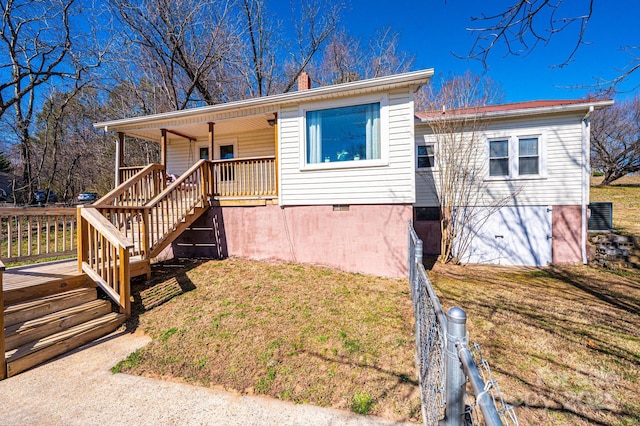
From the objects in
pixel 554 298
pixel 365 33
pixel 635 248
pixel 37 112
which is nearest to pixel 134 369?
pixel 554 298

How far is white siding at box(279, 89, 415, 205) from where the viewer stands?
5844 mm

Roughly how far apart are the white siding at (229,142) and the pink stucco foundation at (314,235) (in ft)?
10.0

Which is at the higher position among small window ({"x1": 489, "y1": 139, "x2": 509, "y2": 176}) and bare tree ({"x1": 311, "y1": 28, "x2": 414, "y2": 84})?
bare tree ({"x1": 311, "y1": 28, "x2": 414, "y2": 84})

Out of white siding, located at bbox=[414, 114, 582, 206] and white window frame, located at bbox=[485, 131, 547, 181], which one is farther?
white window frame, located at bbox=[485, 131, 547, 181]

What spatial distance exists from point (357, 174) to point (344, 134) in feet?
3.29

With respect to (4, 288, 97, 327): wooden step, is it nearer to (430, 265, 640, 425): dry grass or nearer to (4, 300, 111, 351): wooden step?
(4, 300, 111, 351): wooden step

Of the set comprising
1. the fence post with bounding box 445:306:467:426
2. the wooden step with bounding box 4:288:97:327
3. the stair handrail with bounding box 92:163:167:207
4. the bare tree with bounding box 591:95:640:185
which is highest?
the bare tree with bounding box 591:95:640:185

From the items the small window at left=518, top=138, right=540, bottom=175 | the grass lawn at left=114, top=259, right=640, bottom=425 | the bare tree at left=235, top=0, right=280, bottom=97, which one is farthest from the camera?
the bare tree at left=235, top=0, right=280, bottom=97

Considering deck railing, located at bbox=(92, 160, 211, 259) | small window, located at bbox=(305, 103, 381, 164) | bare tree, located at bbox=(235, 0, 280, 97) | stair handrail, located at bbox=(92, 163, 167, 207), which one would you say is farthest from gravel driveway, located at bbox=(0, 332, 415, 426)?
bare tree, located at bbox=(235, 0, 280, 97)

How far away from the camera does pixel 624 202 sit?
14203 millimetres

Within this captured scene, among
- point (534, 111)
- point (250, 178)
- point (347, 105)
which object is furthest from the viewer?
point (534, 111)

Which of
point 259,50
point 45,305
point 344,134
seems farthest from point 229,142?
point 259,50

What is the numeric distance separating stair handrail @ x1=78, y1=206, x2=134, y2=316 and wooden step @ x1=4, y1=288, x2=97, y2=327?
25 cm

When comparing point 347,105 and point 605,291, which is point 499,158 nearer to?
point 605,291
